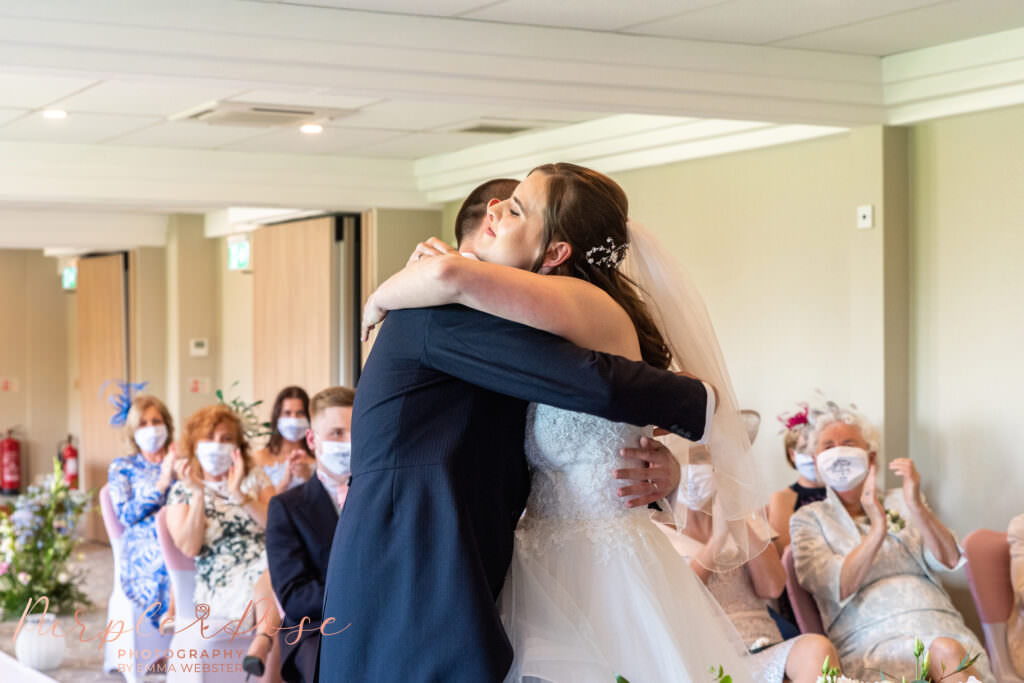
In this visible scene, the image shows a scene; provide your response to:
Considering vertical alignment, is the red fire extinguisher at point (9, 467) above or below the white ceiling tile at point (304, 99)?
below

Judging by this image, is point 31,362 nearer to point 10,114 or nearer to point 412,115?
point 10,114

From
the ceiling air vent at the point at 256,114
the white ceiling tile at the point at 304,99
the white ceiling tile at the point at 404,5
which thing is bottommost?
the ceiling air vent at the point at 256,114

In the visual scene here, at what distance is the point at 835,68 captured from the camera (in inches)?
178

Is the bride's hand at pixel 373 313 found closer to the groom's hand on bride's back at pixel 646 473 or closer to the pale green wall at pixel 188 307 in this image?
the groom's hand on bride's back at pixel 646 473

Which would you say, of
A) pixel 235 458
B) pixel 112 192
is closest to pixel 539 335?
pixel 235 458

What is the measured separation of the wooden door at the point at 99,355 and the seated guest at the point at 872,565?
7229 mm

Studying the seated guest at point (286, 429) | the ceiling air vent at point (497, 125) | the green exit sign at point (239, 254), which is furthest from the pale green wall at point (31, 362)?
the ceiling air vent at point (497, 125)

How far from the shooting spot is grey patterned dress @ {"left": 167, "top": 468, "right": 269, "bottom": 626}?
4199 millimetres

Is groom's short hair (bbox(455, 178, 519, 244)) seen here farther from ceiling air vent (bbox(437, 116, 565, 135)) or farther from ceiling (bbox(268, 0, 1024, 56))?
ceiling air vent (bbox(437, 116, 565, 135))

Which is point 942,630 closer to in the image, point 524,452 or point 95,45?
point 524,452

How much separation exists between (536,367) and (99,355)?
9.39 meters

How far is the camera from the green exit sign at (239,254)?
8.63 metres

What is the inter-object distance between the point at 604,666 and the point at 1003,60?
9.99 ft

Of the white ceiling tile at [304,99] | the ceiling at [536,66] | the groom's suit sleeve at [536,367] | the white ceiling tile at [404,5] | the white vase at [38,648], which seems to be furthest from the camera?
the white vase at [38,648]
